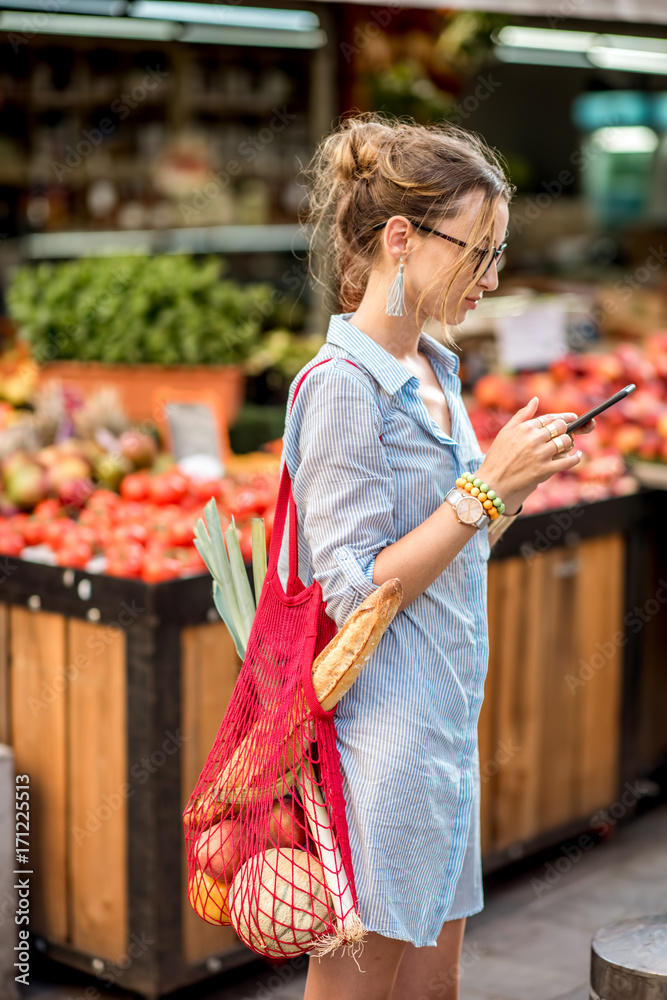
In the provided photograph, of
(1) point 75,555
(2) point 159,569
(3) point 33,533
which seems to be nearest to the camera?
(2) point 159,569

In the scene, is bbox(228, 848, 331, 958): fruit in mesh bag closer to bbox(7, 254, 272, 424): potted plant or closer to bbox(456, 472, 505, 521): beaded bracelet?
bbox(456, 472, 505, 521): beaded bracelet

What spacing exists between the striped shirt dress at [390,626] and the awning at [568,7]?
2.32 meters

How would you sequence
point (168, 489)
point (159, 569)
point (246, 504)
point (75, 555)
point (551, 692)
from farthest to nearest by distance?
point (551, 692) → point (168, 489) → point (246, 504) → point (75, 555) → point (159, 569)

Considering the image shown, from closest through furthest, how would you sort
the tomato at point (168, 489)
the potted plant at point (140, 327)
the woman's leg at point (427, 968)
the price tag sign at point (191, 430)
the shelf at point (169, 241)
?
the woman's leg at point (427, 968)
the tomato at point (168, 489)
the price tag sign at point (191, 430)
the potted plant at point (140, 327)
the shelf at point (169, 241)

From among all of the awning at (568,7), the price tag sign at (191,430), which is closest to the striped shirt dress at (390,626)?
the price tag sign at (191,430)

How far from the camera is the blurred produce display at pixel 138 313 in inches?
189

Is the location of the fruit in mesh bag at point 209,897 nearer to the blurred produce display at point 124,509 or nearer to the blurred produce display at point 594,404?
the blurred produce display at point 124,509

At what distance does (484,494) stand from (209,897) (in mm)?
722

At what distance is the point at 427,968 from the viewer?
6.70 ft

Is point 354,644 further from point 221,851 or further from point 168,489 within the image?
point 168,489

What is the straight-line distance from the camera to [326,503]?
5.65 ft

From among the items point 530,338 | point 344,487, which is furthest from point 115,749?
point 530,338

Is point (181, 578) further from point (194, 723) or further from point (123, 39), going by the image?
point (123, 39)

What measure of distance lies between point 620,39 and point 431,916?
6.48 m
